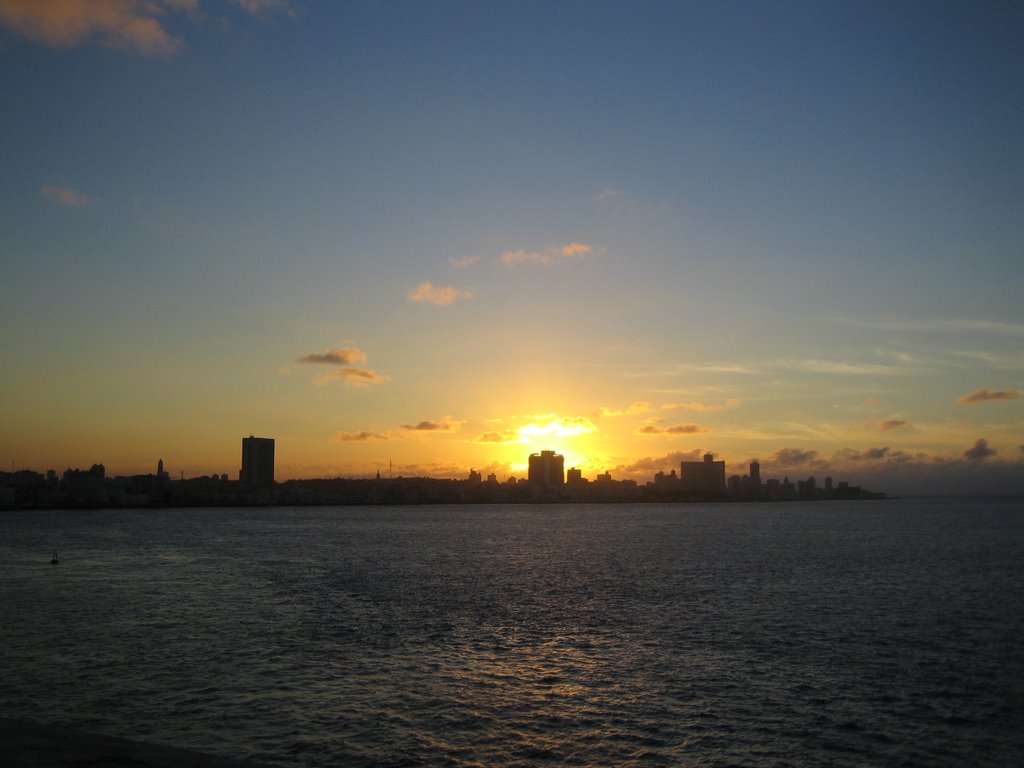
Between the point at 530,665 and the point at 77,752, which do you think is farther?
the point at 530,665

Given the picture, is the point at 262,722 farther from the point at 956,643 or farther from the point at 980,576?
the point at 980,576

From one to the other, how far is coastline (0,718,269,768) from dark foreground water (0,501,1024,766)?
6.01 m

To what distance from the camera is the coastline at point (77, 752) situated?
17.1 metres

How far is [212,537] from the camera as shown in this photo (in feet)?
512

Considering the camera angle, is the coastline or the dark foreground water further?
the dark foreground water

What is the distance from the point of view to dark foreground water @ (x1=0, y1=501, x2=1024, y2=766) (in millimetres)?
27188

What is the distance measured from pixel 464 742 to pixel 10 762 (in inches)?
578

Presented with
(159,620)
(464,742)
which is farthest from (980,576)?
(159,620)

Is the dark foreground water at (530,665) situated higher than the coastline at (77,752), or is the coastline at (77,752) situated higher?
the coastline at (77,752)

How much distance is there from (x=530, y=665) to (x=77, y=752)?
79.5 feet

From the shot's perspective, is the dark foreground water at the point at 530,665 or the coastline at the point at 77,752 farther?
the dark foreground water at the point at 530,665

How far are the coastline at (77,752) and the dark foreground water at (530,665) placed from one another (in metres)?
6.01

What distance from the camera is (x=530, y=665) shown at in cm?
3875

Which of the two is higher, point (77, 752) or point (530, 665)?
point (77, 752)
